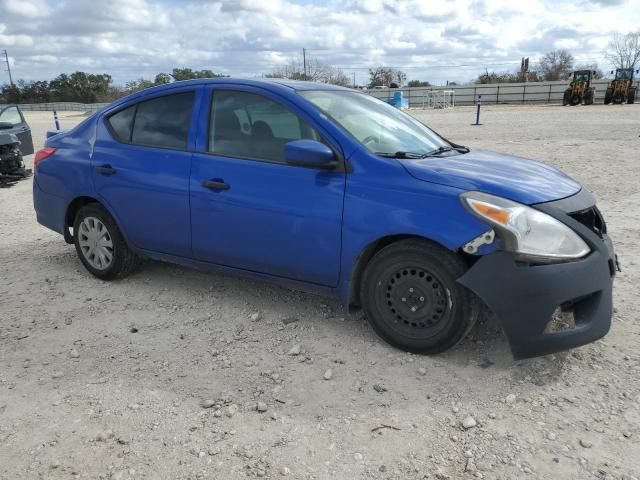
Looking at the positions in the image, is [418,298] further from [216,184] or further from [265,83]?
[265,83]

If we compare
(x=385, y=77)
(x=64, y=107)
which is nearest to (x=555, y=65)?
(x=385, y=77)

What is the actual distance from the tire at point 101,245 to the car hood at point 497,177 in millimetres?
2637

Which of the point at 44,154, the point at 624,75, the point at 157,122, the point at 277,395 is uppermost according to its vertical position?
the point at 624,75

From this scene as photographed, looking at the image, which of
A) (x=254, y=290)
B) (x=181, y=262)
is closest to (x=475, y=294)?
(x=254, y=290)

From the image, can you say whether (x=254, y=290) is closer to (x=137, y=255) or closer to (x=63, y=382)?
(x=137, y=255)

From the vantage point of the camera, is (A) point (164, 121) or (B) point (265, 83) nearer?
(B) point (265, 83)

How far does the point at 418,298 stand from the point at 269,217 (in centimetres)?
112

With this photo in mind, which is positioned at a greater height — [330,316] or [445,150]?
[445,150]

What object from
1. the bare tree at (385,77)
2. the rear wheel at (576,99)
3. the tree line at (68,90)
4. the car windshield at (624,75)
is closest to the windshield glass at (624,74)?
the car windshield at (624,75)

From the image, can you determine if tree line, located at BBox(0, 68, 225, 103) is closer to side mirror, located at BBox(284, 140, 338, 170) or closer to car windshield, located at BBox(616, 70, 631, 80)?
car windshield, located at BBox(616, 70, 631, 80)

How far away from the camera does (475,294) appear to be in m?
3.11

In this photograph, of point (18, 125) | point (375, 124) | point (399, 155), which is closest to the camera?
point (399, 155)

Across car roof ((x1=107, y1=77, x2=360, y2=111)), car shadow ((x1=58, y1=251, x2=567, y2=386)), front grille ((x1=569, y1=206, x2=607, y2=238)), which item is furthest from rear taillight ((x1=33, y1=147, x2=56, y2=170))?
front grille ((x1=569, y1=206, x2=607, y2=238))

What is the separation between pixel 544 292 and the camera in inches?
115
